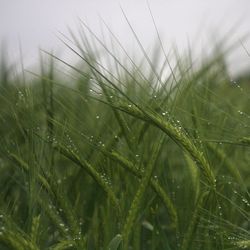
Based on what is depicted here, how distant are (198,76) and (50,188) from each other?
505 mm

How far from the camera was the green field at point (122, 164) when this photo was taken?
1.07 metres

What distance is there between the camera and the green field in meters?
1.07

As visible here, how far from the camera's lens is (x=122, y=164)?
1.17 metres

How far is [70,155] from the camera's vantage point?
3.77 ft

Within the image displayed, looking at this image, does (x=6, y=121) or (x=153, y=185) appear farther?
(x=6, y=121)

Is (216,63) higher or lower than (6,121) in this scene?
higher

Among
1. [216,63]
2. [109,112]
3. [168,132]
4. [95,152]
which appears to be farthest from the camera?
[216,63]

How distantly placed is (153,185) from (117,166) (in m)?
0.14

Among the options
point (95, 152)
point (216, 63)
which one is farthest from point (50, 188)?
point (216, 63)

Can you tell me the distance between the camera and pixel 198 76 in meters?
1.46

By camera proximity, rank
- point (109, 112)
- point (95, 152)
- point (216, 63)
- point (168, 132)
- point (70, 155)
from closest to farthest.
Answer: point (168, 132) < point (70, 155) < point (95, 152) < point (109, 112) < point (216, 63)

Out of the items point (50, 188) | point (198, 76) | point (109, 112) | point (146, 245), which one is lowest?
point (146, 245)

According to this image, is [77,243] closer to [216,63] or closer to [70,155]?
[70,155]

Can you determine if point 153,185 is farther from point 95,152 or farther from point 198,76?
point 198,76
